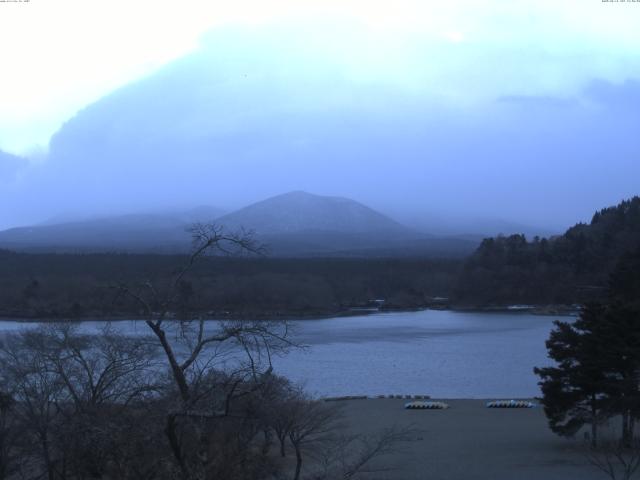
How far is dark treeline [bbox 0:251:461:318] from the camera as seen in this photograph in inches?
1220

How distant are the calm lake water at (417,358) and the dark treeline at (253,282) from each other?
12.8 feet

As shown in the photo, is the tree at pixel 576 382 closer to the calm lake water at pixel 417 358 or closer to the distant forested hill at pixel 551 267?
the calm lake water at pixel 417 358

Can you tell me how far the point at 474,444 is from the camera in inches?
419

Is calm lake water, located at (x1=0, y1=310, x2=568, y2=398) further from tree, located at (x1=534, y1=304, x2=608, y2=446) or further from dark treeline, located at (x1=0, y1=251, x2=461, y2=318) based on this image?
tree, located at (x1=534, y1=304, x2=608, y2=446)

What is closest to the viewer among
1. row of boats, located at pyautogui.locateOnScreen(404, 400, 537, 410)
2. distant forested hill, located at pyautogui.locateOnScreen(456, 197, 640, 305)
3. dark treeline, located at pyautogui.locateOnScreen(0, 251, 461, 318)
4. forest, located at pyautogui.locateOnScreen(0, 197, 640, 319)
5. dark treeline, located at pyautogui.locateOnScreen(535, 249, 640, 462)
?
dark treeline, located at pyautogui.locateOnScreen(535, 249, 640, 462)

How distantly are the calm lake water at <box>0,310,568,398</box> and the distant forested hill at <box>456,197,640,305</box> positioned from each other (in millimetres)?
10591

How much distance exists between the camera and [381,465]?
904 centimetres

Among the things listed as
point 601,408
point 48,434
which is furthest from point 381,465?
point 48,434

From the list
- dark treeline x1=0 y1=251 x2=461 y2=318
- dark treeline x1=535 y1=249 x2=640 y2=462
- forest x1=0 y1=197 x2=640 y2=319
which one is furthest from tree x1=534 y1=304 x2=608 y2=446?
forest x1=0 y1=197 x2=640 y2=319

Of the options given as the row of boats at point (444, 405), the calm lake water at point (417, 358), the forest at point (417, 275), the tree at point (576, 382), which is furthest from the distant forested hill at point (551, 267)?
the tree at point (576, 382)

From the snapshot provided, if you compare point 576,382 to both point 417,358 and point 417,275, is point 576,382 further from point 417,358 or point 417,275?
point 417,275

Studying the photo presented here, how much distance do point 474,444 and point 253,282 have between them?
26.5m

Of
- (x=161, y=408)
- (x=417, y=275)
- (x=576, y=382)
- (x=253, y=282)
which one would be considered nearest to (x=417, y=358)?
(x=576, y=382)

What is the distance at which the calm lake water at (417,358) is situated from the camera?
16.6 m
